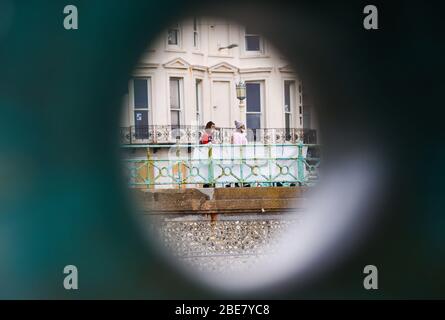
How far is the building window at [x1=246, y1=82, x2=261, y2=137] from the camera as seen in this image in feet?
24.1

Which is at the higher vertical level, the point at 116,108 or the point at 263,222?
the point at 116,108

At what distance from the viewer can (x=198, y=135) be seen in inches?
291

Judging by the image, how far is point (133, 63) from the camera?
4.54 metres

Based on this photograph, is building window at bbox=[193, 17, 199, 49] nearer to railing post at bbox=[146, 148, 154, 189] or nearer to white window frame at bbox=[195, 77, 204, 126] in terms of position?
railing post at bbox=[146, 148, 154, 189]

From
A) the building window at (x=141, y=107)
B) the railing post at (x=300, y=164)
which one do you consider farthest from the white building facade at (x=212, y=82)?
the railing post at (x=300, y=164)

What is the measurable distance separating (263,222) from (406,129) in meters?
3.59

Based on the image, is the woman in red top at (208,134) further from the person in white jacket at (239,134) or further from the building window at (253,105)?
the building window at (253,105)

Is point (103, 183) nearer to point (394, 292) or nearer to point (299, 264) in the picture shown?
point (299, 264)

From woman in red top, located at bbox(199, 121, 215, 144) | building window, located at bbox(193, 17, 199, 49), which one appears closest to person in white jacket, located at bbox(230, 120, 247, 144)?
woman in red top, located at bbox(199, 121, 215, 144)

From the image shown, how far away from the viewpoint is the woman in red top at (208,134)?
7.29 meters

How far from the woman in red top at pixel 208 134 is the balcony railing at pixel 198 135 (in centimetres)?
4

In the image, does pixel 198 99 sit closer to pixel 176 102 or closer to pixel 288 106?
pixel 176 102

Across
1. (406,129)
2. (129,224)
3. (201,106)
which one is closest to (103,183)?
(129,224)

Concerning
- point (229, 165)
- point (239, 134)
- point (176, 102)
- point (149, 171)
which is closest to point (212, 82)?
point (176, 102)
